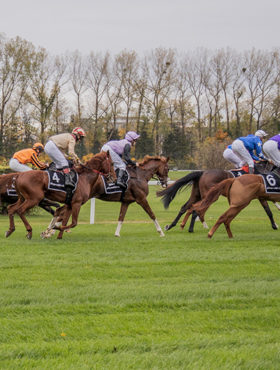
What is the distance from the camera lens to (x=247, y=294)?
5.73 meters

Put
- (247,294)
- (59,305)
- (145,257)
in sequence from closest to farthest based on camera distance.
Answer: (59,305)
(247,294)
(145,257)

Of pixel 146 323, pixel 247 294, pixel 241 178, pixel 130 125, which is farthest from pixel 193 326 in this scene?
pixel 130 125

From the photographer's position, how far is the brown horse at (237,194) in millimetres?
10242

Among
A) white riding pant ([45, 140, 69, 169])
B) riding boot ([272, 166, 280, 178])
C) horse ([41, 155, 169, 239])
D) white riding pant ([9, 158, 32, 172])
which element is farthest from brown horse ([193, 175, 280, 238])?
white riding pant ([9, 158, 32, 172])

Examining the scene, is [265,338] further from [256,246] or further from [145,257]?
[256,246]

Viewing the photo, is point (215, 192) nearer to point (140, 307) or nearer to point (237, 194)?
point (237, 194)

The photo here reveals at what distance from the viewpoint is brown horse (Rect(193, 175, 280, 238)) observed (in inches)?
403

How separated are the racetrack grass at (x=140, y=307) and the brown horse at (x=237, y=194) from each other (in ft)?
3.57

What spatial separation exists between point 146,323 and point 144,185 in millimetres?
7184

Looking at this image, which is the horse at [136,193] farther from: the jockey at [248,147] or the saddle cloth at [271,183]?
the saddle cloth at [271,183]

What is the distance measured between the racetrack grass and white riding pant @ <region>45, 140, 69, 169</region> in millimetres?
2118

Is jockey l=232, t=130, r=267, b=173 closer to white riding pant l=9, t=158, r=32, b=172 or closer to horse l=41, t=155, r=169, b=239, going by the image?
horse l=41, t=155, r=169, b=239

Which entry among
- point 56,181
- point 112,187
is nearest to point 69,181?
point 56,181

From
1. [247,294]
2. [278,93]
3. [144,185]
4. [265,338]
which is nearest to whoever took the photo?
[265,338]
